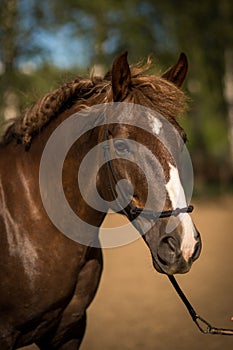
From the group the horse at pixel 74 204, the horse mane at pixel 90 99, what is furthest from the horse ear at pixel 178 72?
the horse mane at pixel 90 99

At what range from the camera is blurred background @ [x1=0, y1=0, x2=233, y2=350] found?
5324 millimetres

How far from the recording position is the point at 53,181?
120 inches

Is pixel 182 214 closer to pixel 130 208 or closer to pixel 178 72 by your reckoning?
pixel 130 208

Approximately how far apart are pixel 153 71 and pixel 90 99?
1.74m

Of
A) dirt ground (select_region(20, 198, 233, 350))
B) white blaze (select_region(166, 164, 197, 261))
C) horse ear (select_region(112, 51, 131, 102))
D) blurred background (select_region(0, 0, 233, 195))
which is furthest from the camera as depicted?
blurred background (select_region(0, 0, 233, 195))

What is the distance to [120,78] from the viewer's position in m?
2.78

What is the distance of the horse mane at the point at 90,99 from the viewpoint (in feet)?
9.17

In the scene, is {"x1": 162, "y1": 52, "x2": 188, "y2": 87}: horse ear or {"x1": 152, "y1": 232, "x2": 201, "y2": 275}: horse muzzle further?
{"x1": 162, "y1": 52, "x2": 188, "y2": 87}: horse ear

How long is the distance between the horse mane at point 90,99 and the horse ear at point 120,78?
49mm

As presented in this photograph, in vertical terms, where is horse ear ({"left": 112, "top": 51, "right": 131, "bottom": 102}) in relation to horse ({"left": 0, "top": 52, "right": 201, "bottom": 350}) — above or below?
above

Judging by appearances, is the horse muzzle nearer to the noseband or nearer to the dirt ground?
the noseband

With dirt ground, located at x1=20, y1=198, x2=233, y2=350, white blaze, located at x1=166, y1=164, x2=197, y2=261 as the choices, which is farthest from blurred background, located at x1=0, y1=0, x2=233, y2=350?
white blaze, located at x1=166, y1=164, x2=197, y2=261

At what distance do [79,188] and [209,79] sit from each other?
60.8 ft

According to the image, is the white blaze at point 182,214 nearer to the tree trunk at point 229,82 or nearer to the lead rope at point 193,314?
the lead rope at point 193,314
